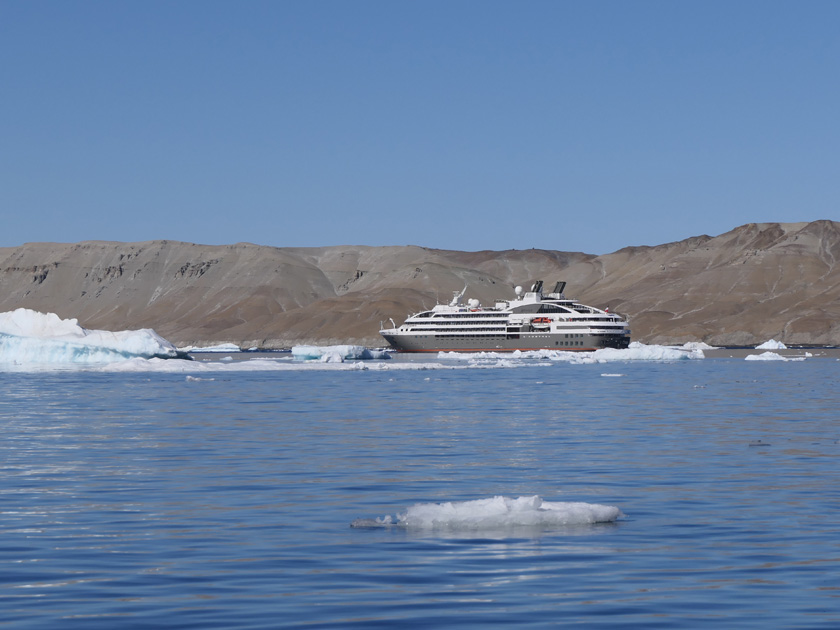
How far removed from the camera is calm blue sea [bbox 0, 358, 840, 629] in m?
15.3

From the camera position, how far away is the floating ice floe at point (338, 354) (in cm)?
14438

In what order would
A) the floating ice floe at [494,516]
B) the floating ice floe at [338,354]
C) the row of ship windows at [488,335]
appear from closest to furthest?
1. the floating ice floe at [494,516]
2. the floating ice floe at [338,354]
3. the row of ship windows at [488,335]

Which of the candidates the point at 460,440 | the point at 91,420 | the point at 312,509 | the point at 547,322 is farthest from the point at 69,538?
the point at 547,322

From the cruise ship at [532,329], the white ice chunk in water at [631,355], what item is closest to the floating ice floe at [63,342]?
the white ice chunk in water at [631,355]

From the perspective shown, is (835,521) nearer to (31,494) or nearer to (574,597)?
(574,597)

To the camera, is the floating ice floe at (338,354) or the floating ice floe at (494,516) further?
the floating ice floe at (338,354)

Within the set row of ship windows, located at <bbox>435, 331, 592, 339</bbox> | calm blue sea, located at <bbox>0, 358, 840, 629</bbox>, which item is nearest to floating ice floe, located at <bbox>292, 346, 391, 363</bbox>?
row of ship windows, located at <bbox>435, 331, 592, 339</bbox>

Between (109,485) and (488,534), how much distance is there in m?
11.5

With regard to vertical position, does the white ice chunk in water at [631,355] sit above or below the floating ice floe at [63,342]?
below

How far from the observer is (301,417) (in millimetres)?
52156

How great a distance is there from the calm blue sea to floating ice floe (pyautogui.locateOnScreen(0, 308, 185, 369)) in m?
58.5

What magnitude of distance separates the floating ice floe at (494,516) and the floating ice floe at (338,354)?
120 meters

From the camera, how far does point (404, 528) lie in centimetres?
2117

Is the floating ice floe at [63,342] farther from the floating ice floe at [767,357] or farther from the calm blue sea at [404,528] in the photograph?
the floating ice floe at [767,357]
